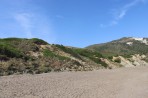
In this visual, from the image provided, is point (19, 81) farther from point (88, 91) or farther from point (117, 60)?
point (117, 60)

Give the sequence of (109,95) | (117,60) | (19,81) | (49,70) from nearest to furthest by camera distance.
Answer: (109,95) < (19,81) < (49,70) < (117,60)

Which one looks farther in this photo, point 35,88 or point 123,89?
point 123,89

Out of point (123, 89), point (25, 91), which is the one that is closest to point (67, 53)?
point (123, 89)

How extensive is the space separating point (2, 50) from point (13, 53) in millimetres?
1419

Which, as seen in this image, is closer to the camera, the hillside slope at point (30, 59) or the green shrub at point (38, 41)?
the hillside slope at point (30, 59)

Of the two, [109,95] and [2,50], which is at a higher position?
[2,50]

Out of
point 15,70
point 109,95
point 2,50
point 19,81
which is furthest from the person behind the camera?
point 2,50

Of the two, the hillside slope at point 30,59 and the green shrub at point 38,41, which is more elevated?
the green shrub at point 38,41

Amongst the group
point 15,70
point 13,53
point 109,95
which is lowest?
point 109,95

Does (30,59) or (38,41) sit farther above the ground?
(38,41)

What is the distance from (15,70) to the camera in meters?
29.8

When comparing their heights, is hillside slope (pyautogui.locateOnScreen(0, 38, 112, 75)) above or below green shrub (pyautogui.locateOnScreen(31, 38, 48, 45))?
below

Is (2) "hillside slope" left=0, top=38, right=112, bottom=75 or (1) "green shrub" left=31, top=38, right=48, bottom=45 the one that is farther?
(1) "green shrub" left=31, top=38, right=48, bottom=45

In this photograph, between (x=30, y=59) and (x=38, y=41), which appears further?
(x=38, y=41)
